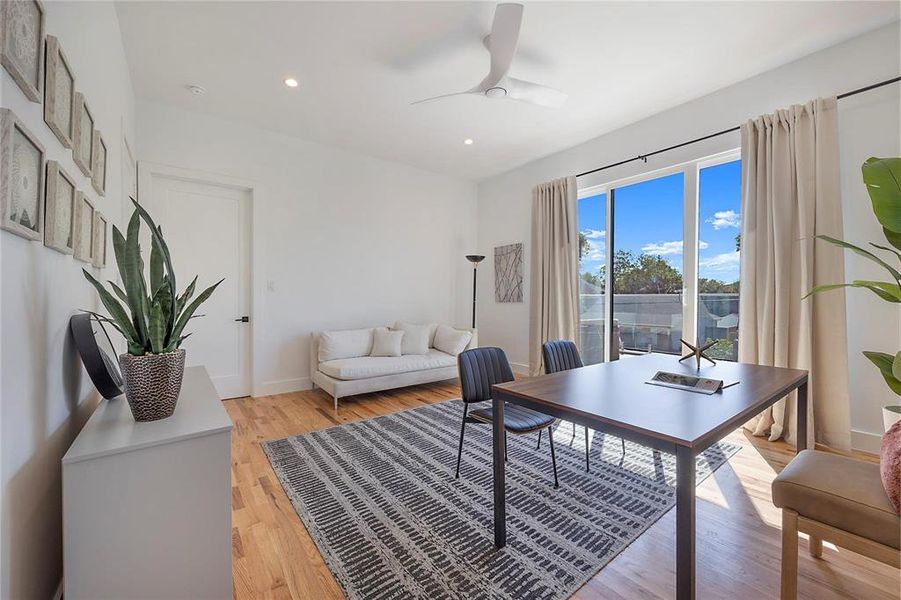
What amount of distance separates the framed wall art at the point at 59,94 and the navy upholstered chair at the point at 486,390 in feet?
6.14

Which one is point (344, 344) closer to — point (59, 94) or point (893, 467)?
Answer: point (59, 94)

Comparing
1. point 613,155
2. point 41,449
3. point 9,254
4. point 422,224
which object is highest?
point 613,155

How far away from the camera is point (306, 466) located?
2.38 m

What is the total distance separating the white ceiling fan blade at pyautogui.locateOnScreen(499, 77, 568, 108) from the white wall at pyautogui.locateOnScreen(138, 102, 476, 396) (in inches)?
98.4

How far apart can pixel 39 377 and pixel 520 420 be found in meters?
1.90

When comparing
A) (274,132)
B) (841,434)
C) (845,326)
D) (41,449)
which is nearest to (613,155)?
(845,326)

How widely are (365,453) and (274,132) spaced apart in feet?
11.3

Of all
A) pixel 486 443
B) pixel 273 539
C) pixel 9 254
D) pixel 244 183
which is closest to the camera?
pixel 9 254

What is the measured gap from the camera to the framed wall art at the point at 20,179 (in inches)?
34.0

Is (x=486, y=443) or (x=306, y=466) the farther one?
(x=486, y=443)

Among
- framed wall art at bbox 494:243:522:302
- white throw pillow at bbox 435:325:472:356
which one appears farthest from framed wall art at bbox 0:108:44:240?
framed wall art at bbox 494:243:522:302

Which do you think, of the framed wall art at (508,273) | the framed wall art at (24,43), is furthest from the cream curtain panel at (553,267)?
the framed wall art at (24,43)

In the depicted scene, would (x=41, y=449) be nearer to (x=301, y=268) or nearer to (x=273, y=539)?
(x=273, y=539)

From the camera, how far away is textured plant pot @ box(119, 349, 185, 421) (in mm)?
1225
